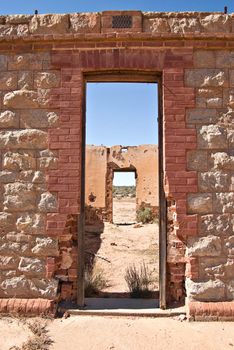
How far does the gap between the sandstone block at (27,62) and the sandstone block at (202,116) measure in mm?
1949

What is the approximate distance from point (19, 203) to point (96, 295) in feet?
6.10

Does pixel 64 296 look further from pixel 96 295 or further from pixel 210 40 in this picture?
pixel 210 40

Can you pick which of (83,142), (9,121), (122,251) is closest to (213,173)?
(83,142)

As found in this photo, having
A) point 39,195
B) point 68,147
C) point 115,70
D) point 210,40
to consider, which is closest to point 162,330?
point 39,195

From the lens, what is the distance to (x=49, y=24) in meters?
4.18

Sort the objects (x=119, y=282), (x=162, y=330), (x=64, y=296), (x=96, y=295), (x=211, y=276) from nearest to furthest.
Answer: (x=162, y=330) → (x=211, y=276) → (x=64, y=296) → (x=96, y=295) → (x=119, y=282)

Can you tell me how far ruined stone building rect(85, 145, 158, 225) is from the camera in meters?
14.4

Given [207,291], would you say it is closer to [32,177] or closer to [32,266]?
[32,266]

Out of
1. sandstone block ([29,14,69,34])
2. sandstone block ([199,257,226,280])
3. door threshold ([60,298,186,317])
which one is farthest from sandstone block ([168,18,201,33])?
door threshold ([60,298,186,317])

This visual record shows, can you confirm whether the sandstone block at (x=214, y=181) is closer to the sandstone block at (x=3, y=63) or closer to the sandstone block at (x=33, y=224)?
the sandstone block at (x=33, y=224)

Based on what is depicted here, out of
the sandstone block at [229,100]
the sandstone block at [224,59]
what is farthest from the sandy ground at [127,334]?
the sandstone block at [224,59]

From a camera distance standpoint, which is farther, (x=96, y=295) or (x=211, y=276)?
(x=96, y=295)

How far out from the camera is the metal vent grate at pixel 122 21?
13.6ft

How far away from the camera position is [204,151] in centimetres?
399
